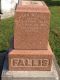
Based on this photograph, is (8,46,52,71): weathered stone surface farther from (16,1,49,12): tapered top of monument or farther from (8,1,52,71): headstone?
(16,1,49,12): tapered top of monument

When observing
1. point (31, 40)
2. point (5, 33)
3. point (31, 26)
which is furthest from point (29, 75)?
point (5, 33)

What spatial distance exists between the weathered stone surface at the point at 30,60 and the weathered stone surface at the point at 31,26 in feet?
0.38

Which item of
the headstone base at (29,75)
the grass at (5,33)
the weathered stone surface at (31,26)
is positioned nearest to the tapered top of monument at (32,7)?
the weathered stone surface at (31,26)

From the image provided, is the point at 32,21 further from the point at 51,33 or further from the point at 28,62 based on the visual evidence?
the point at 51,33

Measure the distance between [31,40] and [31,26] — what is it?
283 millimetres

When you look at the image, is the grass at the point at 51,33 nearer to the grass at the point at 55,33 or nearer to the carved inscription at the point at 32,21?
the grass at the point at 55,33

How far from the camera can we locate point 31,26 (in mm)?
5234

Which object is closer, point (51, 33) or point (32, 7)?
point (32, 7)

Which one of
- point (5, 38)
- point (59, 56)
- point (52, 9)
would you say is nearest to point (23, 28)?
point (59, 56)

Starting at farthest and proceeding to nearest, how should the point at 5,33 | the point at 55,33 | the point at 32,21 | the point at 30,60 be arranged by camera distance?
the point at 55,33 < the point at 5,33 < the point at 30,60 < the point at 32,21

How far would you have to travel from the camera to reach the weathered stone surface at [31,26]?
5156 mm

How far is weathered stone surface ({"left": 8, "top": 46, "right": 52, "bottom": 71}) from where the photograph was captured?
17.3 feet

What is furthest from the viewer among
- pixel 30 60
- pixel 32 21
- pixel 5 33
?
pixel 5 33

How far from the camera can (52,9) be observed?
43.5 ft
